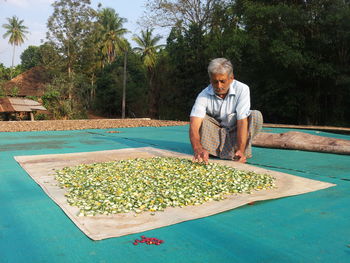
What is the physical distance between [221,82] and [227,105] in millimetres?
328

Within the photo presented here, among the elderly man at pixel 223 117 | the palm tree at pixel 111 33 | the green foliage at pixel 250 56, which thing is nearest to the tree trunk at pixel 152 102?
the green foliage at pixel 250 56

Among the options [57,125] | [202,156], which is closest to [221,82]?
[202,156]

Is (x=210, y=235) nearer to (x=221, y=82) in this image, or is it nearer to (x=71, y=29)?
(x=221, y=82)

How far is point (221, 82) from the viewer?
9.04 feet

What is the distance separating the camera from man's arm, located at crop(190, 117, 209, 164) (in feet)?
8.49

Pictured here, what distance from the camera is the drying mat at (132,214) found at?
1425 millimetres

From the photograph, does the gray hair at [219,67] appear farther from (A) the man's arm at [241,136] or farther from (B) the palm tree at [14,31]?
(B) the palm tree at [14,31]

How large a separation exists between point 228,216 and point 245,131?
1.34 metres

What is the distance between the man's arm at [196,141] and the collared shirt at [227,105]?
6 centimetres

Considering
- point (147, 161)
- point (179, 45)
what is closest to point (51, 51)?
point (179, 45)

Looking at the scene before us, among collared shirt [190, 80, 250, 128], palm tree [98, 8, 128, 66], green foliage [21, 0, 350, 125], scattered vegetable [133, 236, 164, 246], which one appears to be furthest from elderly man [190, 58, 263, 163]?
palm tree [98, 8, 128, 66]

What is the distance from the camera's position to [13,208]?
1698 millimetres

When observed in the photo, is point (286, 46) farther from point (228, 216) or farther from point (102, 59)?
point (102, 59)

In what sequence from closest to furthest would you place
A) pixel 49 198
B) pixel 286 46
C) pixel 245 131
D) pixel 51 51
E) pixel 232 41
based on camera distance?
pixel 49 198, pixel 245 131, pixel 286 46, pixel 232 41, pixel 51 51
